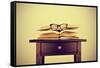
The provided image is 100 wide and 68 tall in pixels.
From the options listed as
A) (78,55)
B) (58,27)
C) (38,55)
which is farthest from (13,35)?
(78,55)

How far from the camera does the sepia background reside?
5.94 ft

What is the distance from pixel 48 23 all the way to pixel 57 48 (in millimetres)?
229

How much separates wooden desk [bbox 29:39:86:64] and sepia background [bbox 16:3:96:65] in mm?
34

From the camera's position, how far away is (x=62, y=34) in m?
1.96

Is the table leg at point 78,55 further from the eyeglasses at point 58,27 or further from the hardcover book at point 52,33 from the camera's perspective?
the eyeglasses at point 58,27

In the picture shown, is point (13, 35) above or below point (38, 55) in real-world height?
above

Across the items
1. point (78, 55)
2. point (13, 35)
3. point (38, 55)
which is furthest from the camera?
point (78, 55)

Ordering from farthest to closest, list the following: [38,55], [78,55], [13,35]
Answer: [78,55], [38,55], [13,35]

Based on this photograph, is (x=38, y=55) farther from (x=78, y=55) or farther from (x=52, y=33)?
(x=78, y=55)

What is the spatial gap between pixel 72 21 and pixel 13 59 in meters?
0.61

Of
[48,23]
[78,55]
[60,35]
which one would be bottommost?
[78,55]

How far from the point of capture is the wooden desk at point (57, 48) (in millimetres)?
1891
